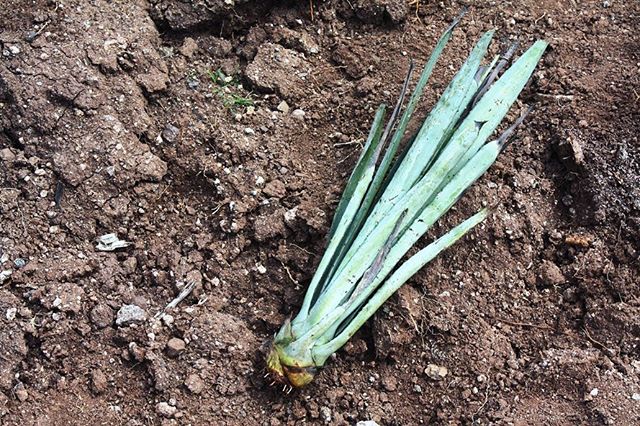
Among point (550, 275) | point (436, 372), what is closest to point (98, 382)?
point (436, 372)

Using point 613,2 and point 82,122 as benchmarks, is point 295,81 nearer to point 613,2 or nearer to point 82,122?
point 82,122

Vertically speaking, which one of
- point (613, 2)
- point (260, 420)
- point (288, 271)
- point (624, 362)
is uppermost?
point (613, 2)

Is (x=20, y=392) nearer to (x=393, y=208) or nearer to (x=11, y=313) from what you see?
(x=11, y=313)

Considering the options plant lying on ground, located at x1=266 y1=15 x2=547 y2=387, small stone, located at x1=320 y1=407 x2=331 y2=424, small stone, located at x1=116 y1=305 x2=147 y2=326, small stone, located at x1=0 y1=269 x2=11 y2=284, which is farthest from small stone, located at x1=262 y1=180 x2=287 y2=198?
small stone, located at x1=0 y1=269 x2=11 y2=284

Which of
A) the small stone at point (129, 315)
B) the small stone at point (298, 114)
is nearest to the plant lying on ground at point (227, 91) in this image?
the small stone at point (298, 114)

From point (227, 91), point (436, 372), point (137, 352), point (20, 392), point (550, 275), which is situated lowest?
point (20, 392)

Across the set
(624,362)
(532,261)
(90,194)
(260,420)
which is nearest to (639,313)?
(624,362)
